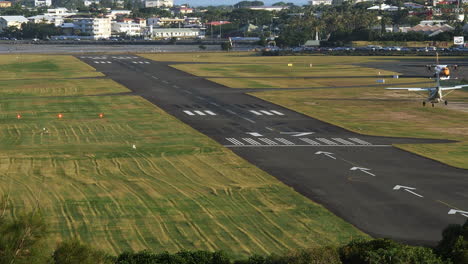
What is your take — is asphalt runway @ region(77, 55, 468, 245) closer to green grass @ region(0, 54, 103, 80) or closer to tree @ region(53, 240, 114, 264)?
tree @ region(53, 240, 114, 264)

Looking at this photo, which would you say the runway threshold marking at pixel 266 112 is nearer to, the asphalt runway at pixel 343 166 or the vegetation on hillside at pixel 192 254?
the asphalt runway at pixel 343 166

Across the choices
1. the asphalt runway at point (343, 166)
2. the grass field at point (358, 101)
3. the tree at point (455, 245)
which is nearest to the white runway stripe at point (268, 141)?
the asphalt runway at point (343, 166)

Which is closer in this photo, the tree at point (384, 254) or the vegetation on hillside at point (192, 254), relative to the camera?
the vegetation on hillside at point (192, 254)

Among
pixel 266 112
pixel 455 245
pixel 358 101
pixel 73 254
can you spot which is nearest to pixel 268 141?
pixel 266 112

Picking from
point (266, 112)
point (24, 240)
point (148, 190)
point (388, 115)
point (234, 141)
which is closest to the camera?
point (24, 240)

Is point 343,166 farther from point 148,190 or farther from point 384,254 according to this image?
point 384,254

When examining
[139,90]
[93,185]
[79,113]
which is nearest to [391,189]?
[93,185]

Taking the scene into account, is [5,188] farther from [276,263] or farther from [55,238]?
[276,263]
